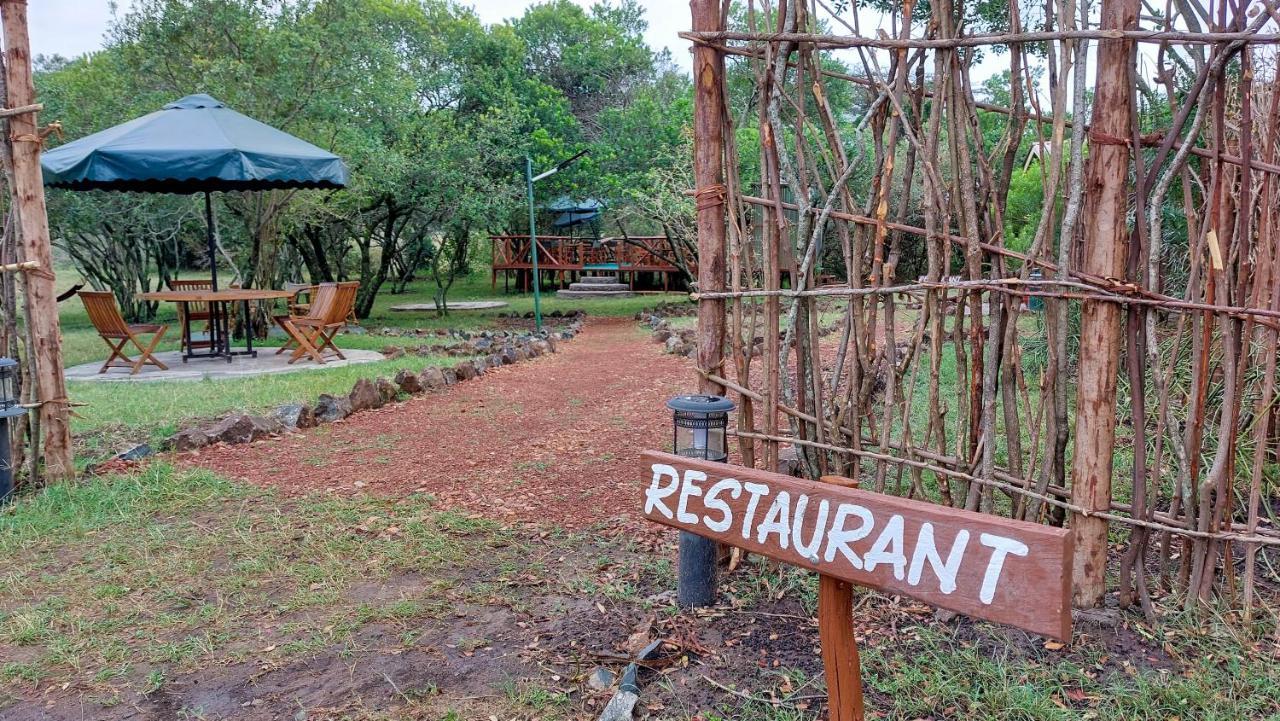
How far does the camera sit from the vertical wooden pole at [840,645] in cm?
161

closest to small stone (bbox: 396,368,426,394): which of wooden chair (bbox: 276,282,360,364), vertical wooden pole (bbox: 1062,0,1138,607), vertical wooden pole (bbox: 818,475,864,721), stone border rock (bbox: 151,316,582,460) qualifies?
stone border rock (bbox: 151,316,582,460)

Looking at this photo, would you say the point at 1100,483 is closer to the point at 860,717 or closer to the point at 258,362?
the point at 860,717

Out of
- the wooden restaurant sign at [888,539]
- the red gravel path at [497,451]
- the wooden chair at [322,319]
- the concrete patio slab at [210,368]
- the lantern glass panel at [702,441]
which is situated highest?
the wooden chair at [322,319]

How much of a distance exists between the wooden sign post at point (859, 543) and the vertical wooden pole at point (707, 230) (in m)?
1.17

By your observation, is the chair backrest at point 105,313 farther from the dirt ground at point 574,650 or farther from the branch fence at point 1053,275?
the branch fence at point 1053,275

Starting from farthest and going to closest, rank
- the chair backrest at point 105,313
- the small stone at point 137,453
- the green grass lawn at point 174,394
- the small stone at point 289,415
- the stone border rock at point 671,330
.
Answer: the stone border rock at point 671,330
the chair backrest at point 105,313
the small stone at point 289,415
the green grass lawn at point 174,394
the small stone at point 137,453

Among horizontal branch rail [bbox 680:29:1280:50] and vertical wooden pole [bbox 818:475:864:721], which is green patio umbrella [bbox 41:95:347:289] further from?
vertical wooden pole [bbox 818:475:864:721]

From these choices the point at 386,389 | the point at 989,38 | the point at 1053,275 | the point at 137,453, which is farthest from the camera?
the point at 386,389

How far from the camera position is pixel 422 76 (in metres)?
17.5

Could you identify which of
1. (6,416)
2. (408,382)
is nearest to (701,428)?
(6,416)

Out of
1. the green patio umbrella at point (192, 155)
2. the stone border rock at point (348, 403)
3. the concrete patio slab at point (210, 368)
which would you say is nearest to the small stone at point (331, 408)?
the stone border rock at point (348, 403)

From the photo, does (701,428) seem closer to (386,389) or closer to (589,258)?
(386,389)

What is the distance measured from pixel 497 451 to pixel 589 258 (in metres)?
16.7

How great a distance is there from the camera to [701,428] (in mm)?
2893
